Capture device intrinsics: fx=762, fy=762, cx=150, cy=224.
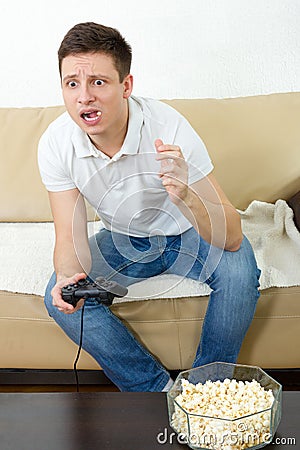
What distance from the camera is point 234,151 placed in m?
2.27

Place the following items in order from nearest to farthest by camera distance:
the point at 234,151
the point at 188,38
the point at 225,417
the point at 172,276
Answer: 1. the point at 225,417
2. the point at 172,276
3. the point at 234,151
4. the point at 188,38

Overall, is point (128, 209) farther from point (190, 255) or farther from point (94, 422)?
point (94, 422)

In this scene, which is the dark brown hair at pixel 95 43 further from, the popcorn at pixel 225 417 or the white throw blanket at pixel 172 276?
the popcorn at pixel 225 417

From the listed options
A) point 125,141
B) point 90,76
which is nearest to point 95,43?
point 90,76

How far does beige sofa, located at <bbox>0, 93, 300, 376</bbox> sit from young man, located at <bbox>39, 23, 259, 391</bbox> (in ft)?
0.20

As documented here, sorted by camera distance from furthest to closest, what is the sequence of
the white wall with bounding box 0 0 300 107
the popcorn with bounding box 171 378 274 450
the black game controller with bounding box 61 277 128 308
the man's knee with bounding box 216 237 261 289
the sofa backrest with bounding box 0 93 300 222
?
the white wall with bounding box 0 0 300 107, the sofa backrest with bounding box 0 93 300 222, the man's knee with bounding box 216 237 261 289, the black game controller with bounding box 61 277 128 308, the popcorn with bounding box 171 378 274 450

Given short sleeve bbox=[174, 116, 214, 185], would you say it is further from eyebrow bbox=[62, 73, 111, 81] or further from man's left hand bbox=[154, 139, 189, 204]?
eyebrow bbox=[62, 73, 111, 81]

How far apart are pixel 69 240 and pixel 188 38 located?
109 cm

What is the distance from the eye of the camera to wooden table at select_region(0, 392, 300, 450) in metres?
1.27

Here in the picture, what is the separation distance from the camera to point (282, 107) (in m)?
2.32

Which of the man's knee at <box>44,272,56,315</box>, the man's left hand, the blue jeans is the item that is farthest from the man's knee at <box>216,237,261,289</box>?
the man's knee at <box>44,272,56,315</box>

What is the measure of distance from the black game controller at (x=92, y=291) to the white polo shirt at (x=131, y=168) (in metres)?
0.16

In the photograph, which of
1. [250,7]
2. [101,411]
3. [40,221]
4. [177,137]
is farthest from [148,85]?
[101,411]

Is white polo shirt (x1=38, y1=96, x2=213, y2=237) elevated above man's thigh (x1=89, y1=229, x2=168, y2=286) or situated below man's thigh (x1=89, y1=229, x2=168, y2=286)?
above
